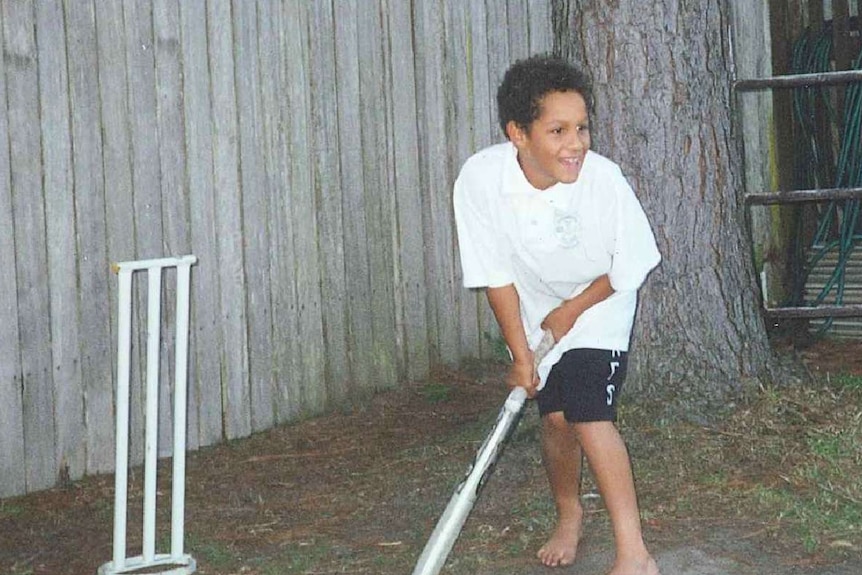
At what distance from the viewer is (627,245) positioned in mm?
3803

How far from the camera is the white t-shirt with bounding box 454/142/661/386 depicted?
150 inches

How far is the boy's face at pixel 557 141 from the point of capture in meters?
3.77

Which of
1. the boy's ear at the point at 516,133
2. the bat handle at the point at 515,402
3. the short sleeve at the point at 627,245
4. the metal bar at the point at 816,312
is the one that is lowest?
the bat handle at the point at 515,402

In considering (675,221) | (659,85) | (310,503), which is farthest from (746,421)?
(310,503)

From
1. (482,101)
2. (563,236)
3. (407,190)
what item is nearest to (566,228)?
(563,236)

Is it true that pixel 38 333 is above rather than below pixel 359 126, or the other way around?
below

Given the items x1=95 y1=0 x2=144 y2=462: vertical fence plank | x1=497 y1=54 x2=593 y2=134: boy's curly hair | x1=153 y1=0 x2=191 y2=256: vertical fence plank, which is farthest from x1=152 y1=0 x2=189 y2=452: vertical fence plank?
x1=497 y1=54 x2=593 y2=134: boy's curly hair

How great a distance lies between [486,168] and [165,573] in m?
1.46

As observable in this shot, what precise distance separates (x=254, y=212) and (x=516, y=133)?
2.01m

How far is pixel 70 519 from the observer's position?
4.77 m

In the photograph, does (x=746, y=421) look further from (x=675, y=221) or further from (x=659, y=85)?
(x=659, y=85)

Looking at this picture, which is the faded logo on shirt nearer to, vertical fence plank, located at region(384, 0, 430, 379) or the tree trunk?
the tree trunk

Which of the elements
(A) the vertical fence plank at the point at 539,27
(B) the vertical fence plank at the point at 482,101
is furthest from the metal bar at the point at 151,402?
(A) the vertical fence plank at the point at 539,27

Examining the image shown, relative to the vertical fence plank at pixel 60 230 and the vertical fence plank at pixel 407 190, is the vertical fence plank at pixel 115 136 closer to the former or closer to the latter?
the vertical fence plank at pixel 60 230
